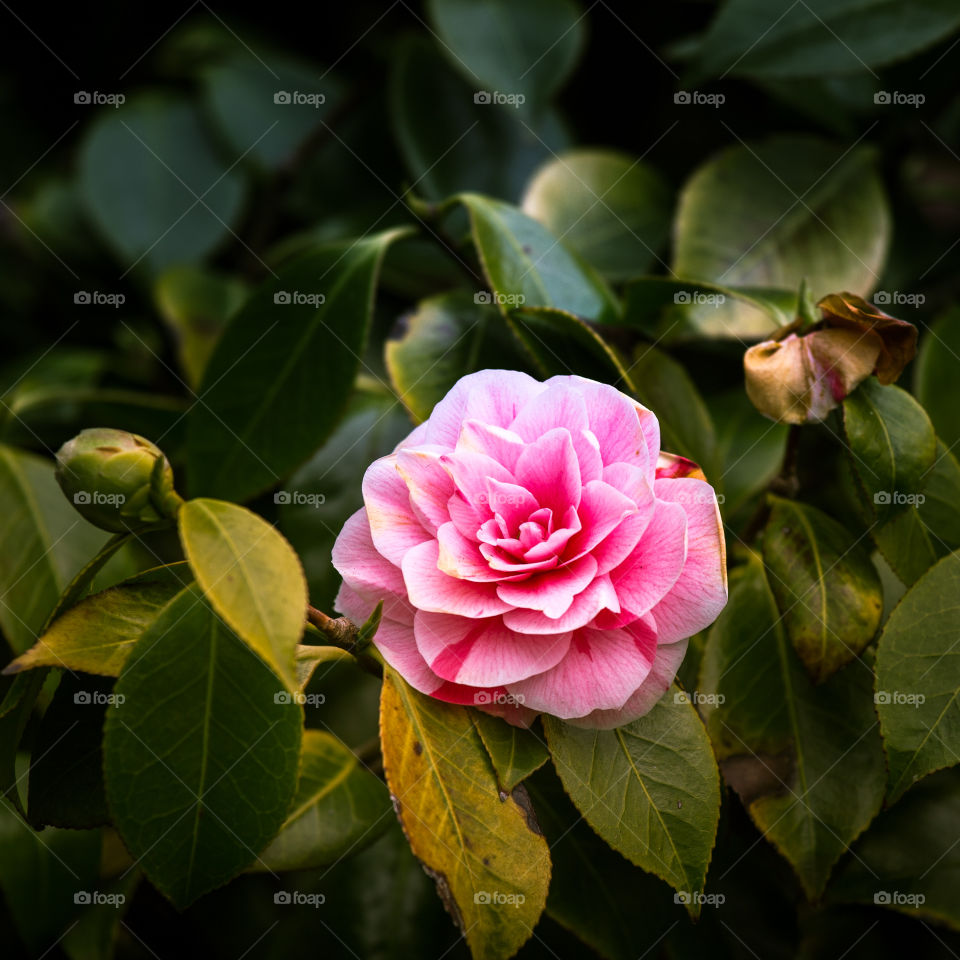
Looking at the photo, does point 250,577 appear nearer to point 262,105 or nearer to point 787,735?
point 787,735

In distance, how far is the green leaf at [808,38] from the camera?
82 centimetres

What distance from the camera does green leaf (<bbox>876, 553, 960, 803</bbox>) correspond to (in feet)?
1.65

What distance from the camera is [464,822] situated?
0.48 m

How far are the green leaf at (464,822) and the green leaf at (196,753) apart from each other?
0.20ft

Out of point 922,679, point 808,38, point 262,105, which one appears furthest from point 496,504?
point 262,105

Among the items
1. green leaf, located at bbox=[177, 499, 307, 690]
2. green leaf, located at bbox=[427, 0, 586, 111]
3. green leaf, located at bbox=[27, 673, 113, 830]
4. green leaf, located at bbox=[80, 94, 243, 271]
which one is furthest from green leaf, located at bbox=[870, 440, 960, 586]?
green leaf, located at bbox=[80, 94, 243, 271]

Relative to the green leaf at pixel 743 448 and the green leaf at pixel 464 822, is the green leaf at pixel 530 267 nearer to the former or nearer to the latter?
the green leaf at pixel 743 448

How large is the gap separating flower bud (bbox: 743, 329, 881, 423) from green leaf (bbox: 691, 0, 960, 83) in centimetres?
39

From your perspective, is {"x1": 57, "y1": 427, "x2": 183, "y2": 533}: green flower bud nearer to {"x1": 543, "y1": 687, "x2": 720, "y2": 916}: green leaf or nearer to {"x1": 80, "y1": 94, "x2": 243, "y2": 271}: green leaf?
{"x1": 543, "y1": 687, "x2": 720, "y2": 916}: green leaf

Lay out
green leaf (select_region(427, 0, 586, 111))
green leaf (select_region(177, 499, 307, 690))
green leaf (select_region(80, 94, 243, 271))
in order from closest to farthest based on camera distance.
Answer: green leaf (select_region(177, 499, 307, 690)) → green leaf (select_region(427, 0, 586, 111)) → green leaf (select_region(80, 94, 243, 271))

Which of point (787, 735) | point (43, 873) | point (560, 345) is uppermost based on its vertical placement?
point (560, 345)

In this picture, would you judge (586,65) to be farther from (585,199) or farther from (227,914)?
(227,914)

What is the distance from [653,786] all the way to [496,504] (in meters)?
0.18

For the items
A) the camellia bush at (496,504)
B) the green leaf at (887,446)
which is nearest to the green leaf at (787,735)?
the camellia bush at (496,504)
